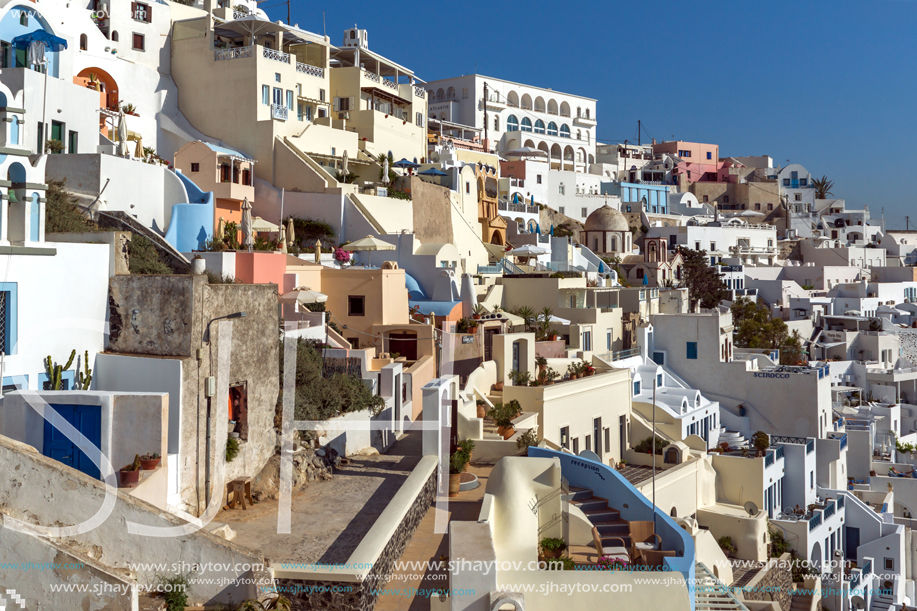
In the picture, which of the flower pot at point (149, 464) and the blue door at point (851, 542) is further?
the blue door at point (851, 542)

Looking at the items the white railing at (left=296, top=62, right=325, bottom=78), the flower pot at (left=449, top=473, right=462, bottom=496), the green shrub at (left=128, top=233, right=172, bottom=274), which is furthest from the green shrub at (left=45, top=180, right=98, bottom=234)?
the white railing at (left=296, top=62, right=325, bottom=78)

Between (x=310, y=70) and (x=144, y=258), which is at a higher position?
(x=310, y=70)

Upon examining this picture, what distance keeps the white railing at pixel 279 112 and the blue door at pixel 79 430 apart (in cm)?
2477

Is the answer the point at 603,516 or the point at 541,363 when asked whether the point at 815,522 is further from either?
the point at 603,516

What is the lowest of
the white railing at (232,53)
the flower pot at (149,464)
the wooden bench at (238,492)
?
the wooden bench at (238,492)

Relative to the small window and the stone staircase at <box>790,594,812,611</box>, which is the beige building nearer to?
the small window

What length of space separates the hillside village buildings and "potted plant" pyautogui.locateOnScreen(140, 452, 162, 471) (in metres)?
0.04

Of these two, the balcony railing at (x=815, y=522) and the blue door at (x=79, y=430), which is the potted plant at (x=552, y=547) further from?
the balcony railing at (x=815, y=522)

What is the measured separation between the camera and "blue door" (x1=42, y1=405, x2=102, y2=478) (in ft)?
32.4

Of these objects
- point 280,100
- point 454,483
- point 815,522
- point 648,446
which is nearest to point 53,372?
point 454,483

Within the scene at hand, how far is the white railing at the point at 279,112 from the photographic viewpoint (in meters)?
33.0

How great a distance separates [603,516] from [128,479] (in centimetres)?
782

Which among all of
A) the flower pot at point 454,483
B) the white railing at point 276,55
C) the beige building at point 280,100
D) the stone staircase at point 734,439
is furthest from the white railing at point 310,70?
the flower pot at point 454,483

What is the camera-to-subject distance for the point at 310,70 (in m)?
35.9
